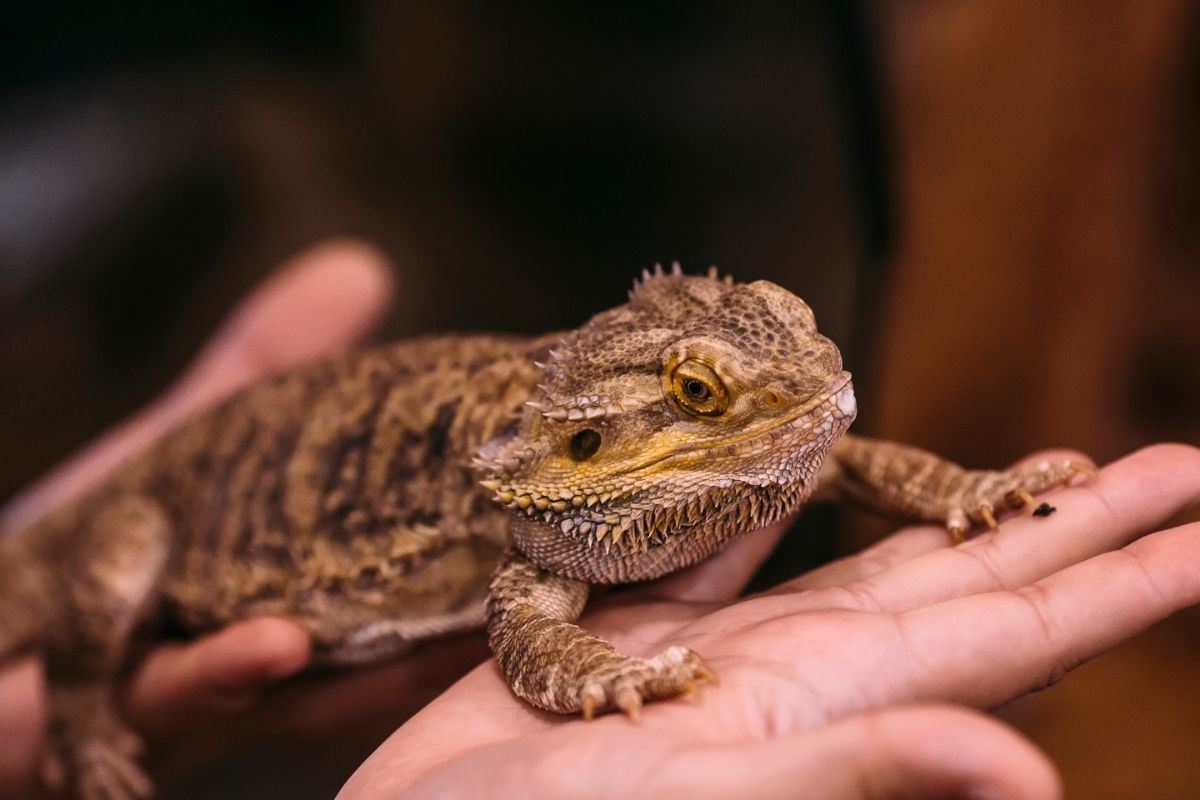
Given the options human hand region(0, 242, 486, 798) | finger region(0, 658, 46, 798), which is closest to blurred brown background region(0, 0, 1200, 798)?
human hand region(0, 242, 486, 798)

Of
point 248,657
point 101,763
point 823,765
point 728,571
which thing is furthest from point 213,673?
point 823,765

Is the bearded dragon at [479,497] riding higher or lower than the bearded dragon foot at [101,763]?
higher

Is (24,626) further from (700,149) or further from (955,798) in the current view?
(955,798)

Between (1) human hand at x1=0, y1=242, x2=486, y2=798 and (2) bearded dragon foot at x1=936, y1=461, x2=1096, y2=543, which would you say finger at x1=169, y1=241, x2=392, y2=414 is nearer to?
(1) human hand at x1=0, y1=242, x2=486, y2=798

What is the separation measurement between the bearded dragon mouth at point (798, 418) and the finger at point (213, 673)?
1.45m

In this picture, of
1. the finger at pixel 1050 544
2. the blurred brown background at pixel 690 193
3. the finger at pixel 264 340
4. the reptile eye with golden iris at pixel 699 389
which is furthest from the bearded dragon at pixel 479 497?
the finger at pixel 264 340

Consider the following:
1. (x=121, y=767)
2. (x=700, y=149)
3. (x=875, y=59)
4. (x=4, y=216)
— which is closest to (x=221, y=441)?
(x=121, y=767)

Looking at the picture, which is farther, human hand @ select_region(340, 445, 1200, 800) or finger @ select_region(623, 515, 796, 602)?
finger @ select_region(623, 515, 796, 602)

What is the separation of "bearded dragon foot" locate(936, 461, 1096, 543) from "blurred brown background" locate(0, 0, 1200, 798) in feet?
1.17

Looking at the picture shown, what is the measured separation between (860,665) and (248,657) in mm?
1856

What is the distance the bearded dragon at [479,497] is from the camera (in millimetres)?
1839

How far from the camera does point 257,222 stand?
4.27 meters

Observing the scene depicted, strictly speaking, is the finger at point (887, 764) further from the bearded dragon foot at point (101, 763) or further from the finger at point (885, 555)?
the bearded dragon foot at point (101, 763)

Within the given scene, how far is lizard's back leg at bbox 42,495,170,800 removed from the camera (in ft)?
9.34
